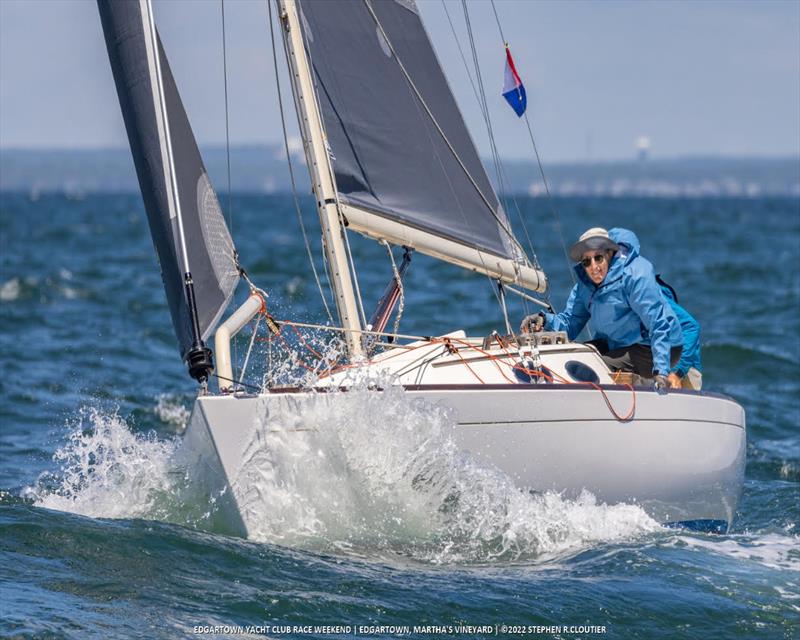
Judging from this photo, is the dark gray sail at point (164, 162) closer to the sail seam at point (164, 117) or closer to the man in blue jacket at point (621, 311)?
the sail seam at point (164, 117)

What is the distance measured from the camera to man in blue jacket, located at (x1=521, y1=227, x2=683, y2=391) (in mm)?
7605

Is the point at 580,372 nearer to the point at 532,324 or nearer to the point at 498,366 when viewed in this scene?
the point at 498,366

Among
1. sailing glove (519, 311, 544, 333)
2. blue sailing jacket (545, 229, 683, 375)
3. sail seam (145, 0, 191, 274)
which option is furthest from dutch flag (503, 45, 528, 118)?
sail seam (145, 0, 191, 274)

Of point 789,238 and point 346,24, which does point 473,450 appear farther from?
point 789,238

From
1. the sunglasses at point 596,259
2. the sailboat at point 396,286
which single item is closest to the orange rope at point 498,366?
the sailboat at point 396,286

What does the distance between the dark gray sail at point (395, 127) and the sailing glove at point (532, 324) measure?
62cm

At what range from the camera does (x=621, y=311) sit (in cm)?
785

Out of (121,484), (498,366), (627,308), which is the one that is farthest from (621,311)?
(121,484)

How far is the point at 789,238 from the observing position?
43.8 meters

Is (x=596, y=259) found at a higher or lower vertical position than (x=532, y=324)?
higher

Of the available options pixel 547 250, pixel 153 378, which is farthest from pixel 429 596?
pixel 547 250

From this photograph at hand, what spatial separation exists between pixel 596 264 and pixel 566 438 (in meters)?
1.14

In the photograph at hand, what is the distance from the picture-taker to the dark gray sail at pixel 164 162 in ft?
22.7

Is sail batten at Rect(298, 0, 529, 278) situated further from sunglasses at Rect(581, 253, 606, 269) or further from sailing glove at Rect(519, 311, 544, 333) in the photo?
sunglasses at Rect(581, 253, 606, 269)
